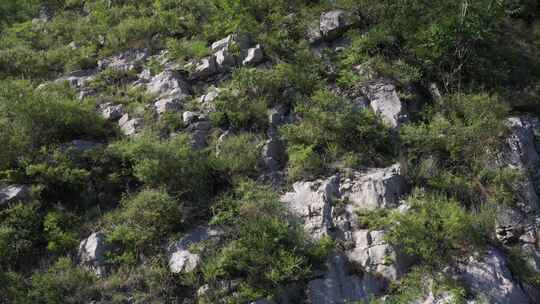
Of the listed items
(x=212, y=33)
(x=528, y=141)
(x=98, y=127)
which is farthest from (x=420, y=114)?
(x=98, y=127)

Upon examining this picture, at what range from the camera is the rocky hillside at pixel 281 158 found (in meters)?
5.77

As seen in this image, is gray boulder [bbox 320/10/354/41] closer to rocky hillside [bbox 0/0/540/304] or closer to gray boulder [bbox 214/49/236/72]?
rocky hillside [bbox 0/0/540/304]

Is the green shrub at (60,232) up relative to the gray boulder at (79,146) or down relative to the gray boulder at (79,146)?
down

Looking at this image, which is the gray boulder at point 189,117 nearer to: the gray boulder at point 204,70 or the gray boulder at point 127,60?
the gray boulder at point 204,70

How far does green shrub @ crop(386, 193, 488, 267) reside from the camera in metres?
5.76

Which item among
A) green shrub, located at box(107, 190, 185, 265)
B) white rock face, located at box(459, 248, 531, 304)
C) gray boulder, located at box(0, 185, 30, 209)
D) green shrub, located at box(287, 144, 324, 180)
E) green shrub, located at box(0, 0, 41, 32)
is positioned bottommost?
white rock face, located at box(459, 248, 531, 304)

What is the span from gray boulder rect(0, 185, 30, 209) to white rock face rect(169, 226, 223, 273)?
2.42 m

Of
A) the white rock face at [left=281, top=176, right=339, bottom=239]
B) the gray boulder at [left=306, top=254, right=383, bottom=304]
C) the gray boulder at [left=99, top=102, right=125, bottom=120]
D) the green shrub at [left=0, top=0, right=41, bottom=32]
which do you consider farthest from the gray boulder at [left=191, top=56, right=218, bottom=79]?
the green shrub at [left=0, top=0, right=41, bottom=32]

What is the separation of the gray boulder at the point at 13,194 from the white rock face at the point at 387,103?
5801 mm

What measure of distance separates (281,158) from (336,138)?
3.19ft

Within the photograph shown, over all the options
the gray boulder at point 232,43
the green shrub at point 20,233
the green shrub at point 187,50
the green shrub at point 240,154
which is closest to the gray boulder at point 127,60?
the green shrub at point 187,50

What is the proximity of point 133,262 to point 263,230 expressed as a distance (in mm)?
1770

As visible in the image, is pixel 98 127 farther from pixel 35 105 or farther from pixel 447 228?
pixel 447 228

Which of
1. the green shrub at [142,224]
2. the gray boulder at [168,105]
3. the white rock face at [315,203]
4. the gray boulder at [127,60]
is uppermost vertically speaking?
the gray boulder at [127,60]
